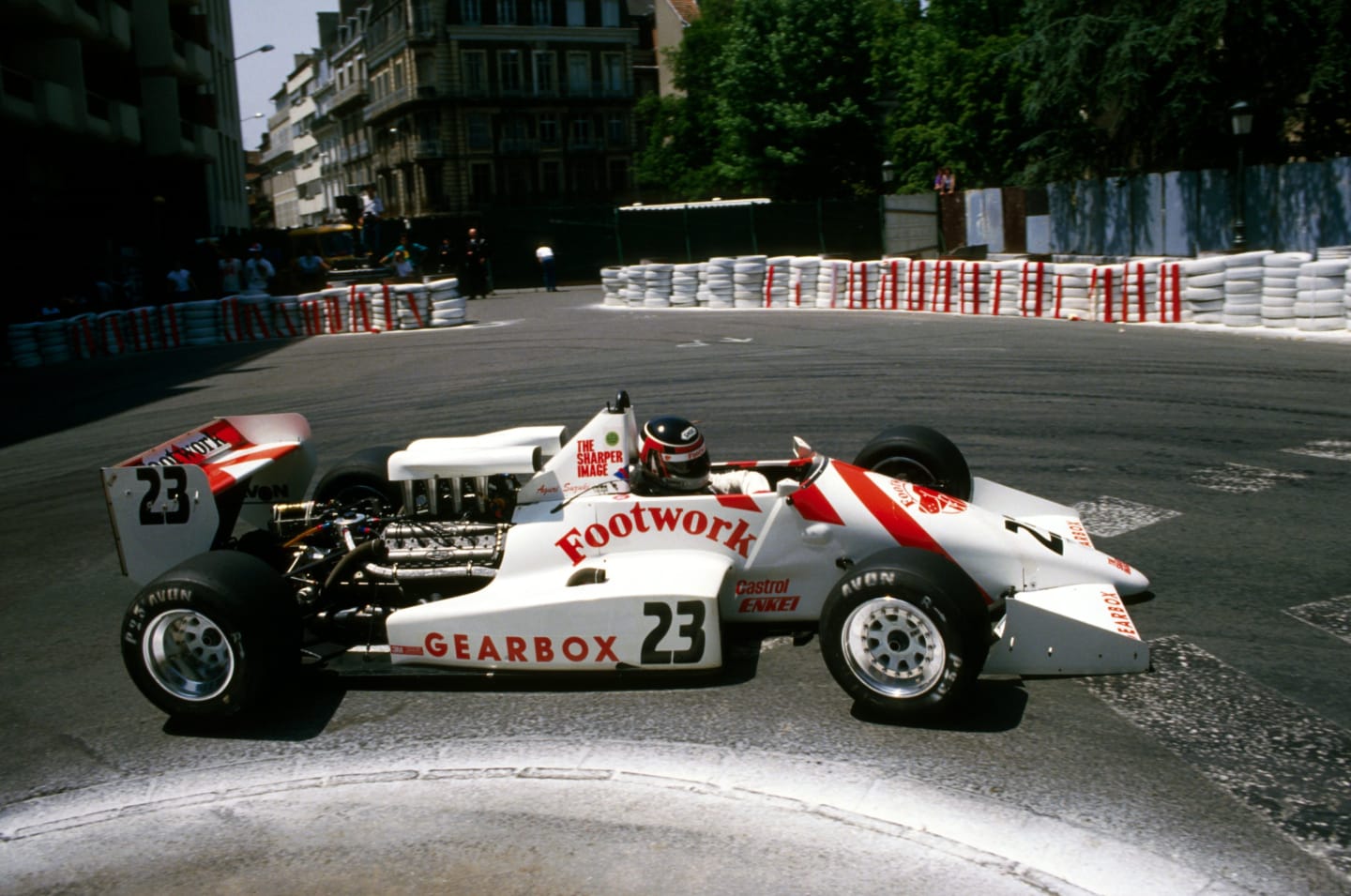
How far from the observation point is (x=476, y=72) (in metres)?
76.4

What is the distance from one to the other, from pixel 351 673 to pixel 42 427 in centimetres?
1208

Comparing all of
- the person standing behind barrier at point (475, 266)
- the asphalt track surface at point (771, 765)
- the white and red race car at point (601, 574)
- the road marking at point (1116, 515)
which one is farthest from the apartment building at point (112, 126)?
the road marking at point (1116, 515)

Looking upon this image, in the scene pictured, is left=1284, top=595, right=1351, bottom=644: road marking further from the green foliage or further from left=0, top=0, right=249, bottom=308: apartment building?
left=0, top=0, right=249, bottom=308: apartment building

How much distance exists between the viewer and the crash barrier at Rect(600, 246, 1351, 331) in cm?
1705

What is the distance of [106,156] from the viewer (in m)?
39.1

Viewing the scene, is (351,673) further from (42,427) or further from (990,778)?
(42,427)

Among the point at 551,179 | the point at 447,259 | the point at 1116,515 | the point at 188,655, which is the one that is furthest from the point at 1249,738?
the point at 551,179

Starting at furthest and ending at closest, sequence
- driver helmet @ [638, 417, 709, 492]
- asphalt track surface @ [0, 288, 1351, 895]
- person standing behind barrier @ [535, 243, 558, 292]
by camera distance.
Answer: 1. person standing behind barrier @ [535, 243, 558, 292]
2. driver helmet @ [638, 417, 709, 492]
3. asphalt track surface @ [0, 288, 1351, 895]

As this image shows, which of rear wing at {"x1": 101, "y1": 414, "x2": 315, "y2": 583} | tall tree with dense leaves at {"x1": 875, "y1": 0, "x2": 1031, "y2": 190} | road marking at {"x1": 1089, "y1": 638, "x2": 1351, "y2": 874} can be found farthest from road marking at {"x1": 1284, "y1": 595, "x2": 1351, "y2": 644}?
tall tree with dense leaves at {"x1": 875, "y1": 0, "x2": 1031, "y2": 190}

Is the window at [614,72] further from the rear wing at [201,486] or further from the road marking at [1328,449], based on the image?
the rear wing at [201,486]

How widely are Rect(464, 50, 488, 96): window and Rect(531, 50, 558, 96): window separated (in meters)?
3.18

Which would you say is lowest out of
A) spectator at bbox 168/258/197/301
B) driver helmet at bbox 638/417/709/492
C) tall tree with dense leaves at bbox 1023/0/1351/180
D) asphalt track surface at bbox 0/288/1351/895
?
asphalt track surface at bbox 0/288/1351/895

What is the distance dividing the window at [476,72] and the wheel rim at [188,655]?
7498 centimetres

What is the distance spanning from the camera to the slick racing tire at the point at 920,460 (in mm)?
7129
